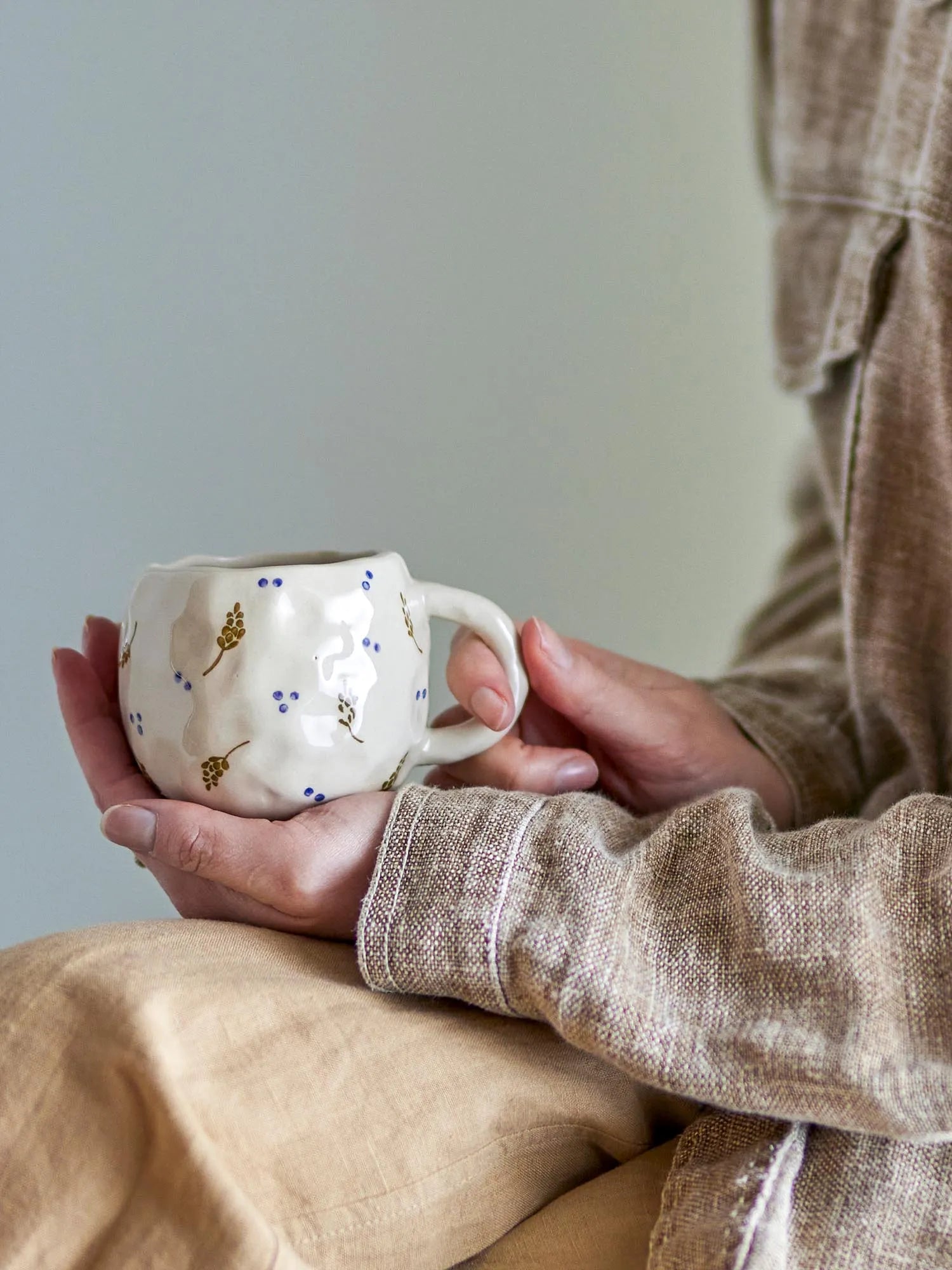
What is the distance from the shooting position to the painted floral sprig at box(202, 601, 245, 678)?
40 cm

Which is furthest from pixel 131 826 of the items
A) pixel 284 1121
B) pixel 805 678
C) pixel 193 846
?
pixel 805 678

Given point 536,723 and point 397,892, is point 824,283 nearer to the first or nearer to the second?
point 536,723

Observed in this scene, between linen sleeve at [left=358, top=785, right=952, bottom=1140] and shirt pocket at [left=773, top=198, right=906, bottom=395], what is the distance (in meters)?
0.34

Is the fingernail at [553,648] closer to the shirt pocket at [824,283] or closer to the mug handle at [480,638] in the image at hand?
the mug handle at [480,638]

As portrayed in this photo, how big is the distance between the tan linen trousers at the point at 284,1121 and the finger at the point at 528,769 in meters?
0.13

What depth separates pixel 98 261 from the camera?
847mm

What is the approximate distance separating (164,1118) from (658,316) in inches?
43.0

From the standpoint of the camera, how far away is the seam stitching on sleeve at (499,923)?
38 cm

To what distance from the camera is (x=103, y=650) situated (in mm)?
533

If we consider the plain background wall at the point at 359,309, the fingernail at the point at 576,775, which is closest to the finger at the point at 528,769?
the fingernail at the point at 576,775

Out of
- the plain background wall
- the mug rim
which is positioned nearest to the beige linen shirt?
the mug rim

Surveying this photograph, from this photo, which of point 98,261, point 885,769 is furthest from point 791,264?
point 98,261

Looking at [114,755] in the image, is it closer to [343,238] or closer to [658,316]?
[343,238]

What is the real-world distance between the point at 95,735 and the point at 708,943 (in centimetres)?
29
